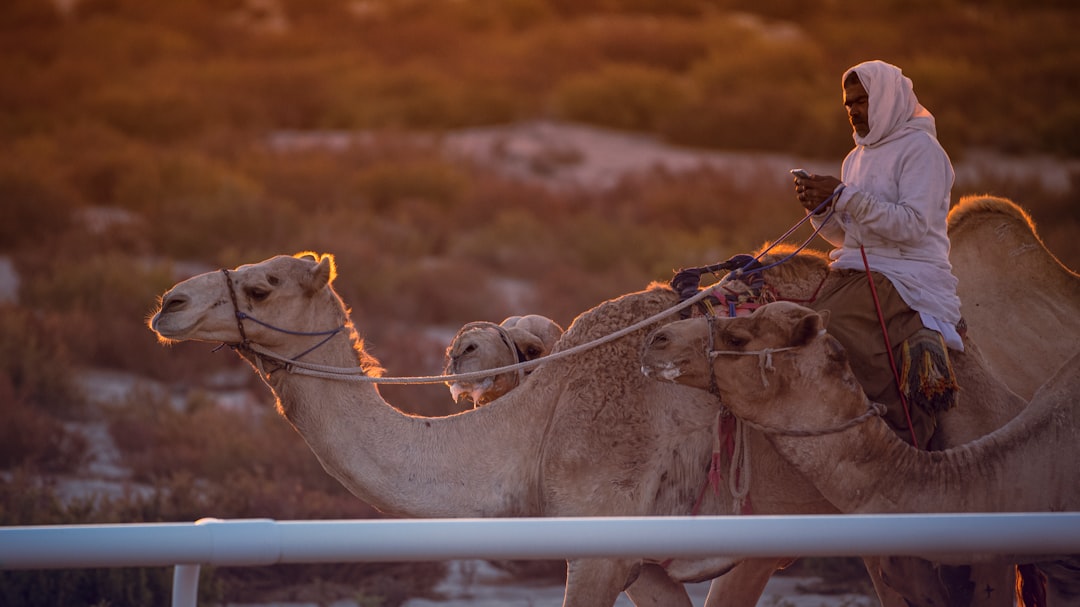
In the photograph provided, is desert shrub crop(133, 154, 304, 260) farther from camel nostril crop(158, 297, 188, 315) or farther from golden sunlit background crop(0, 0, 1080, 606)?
camel nostril crop(158, 297, 188, 315)

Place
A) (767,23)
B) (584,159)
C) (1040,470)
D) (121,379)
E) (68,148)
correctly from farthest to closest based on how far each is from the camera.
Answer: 1. (767,23)
2. (584,159)
3. (68,148)
4. (121,379)
5. (1040,470)

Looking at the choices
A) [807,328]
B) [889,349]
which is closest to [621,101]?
[889,349]

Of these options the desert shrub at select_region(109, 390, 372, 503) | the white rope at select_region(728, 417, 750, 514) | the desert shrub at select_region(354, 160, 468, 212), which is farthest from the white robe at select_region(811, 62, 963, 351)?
the desert shrub at select_region(354, 160, 468, 212)

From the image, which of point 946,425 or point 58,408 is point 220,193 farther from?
point 946,425

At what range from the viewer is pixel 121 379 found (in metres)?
14.0

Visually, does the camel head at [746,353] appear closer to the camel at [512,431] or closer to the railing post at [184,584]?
the camel at [512,431]

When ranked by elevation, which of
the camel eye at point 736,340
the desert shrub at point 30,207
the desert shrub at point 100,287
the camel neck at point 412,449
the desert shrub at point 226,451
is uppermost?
the camel eye at point 736,340

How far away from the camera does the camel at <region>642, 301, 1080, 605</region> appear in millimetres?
5004

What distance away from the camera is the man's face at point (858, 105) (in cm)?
562

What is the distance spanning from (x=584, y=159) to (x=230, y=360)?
14.3 m

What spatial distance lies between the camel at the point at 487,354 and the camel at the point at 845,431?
1178 mm

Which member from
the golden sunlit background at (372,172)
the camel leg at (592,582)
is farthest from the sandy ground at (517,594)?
the camel leg at (592,582)

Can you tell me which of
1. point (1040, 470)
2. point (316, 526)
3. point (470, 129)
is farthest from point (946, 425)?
point (470, 129)

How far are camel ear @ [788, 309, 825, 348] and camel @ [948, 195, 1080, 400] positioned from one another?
187 cm
